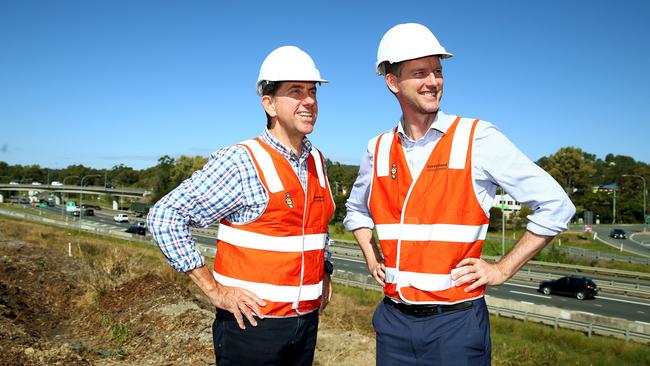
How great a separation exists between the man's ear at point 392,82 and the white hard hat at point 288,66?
0.41 meters

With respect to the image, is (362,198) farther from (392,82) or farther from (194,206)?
(194,206)

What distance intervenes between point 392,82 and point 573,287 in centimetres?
2913

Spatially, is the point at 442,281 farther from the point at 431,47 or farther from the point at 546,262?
the point at 546,262

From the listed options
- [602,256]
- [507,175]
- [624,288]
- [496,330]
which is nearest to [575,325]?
[496,330]

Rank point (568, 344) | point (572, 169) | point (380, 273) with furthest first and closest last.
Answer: point (572, 169) < point (568, 344) < point (380, 273)

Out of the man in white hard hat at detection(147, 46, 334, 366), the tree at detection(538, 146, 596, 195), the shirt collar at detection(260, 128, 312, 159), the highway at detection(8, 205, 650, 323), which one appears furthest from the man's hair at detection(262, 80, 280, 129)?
the tree at detection(538, 146, 596, 195)

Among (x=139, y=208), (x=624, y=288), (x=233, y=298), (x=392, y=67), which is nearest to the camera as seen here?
(x=233, y=298)

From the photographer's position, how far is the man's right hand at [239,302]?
2.94 m

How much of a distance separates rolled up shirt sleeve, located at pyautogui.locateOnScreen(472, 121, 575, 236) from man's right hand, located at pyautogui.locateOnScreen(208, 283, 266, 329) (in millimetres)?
1442

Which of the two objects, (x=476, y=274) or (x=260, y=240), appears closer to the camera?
(x=476, y=274)

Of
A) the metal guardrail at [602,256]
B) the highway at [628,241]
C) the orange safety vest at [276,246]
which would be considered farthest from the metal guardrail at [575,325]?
the highway at [628,241]

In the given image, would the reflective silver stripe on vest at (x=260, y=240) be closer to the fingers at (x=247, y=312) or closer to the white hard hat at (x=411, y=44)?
the fingers at (x=247, y=312)

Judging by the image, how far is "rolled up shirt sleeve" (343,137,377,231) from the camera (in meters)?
3.48

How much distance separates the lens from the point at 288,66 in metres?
3.13
